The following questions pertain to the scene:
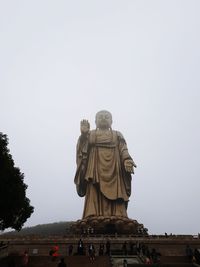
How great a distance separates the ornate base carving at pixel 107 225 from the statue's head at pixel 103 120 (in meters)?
7.65

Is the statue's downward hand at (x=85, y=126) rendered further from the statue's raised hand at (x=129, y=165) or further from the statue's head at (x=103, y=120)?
the statue's raised hand at (x=129, y=165)

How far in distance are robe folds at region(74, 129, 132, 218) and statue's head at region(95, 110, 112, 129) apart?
0.54 metres

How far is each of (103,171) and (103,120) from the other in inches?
168

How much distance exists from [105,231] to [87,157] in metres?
5.94

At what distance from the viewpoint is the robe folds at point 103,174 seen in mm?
27891

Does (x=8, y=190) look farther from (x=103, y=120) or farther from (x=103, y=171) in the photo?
(x=103, y=120)

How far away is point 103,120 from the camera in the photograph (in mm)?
30906

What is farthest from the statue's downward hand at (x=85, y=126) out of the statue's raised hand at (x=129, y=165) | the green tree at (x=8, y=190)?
the green tree at (x=8, y=190)

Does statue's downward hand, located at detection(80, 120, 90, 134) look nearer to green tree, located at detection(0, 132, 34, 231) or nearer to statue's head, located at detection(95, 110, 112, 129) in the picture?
statue's head, located at detection(95, 110, 112, 129)

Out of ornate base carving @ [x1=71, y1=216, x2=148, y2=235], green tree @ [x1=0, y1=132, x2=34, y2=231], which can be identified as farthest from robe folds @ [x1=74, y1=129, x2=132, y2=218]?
green tree @ [x1=0, y1=132, x2=34, y2=231]

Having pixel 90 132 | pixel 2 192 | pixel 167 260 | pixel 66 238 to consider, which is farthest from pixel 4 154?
pixel 90 132

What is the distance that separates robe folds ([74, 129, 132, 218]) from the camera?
1098 inches

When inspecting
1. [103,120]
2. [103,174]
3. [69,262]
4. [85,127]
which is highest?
[103,120]

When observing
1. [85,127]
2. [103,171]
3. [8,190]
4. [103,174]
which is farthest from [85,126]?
[8,190]
